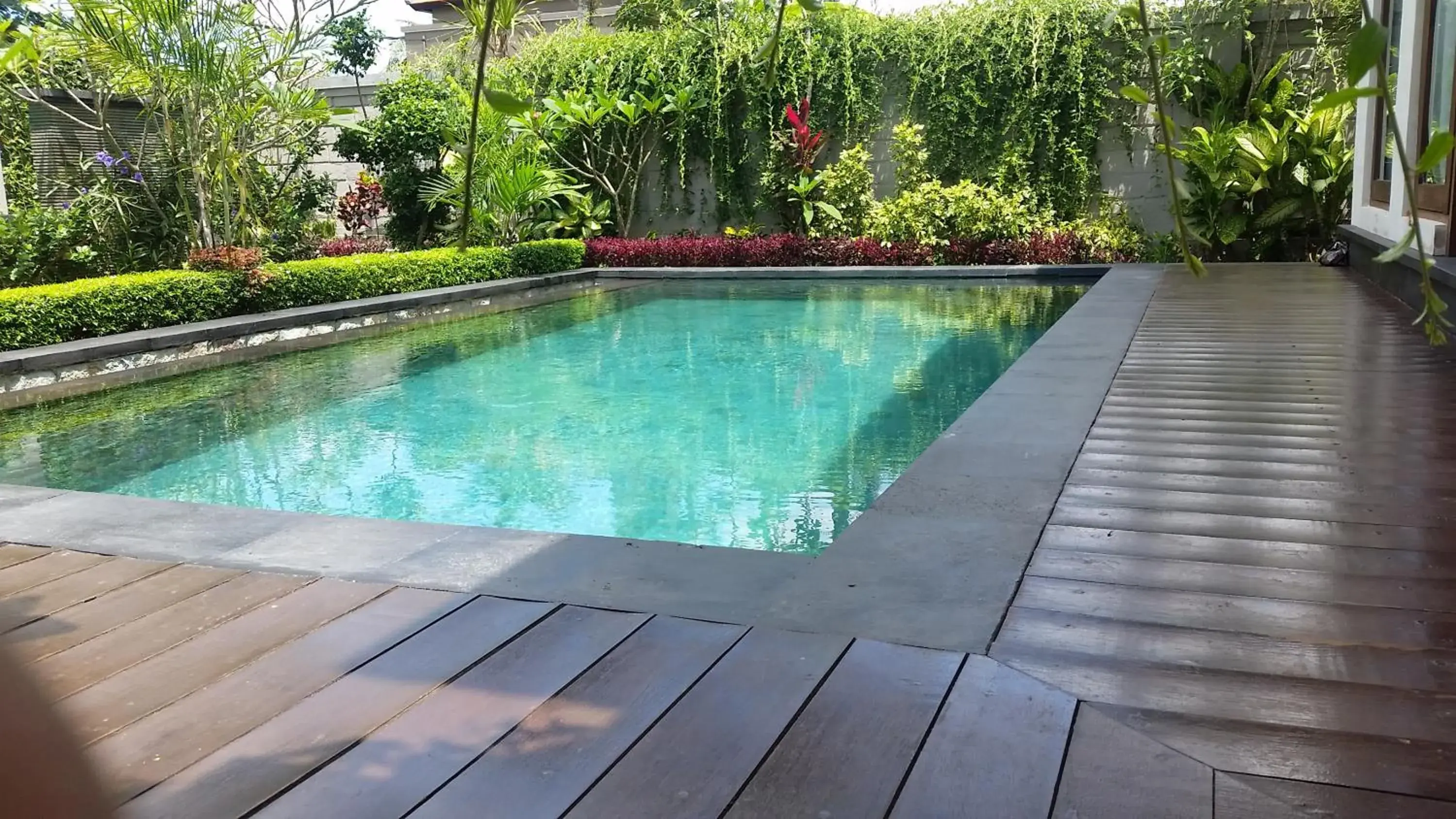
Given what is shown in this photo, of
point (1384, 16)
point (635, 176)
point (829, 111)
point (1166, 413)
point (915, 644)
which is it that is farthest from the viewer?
point (635, 176)

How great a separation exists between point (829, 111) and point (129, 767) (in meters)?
12.8

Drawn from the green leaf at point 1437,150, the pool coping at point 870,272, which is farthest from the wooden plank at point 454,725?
the pool coping at point 870,272

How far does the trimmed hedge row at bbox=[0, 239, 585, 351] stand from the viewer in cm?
752

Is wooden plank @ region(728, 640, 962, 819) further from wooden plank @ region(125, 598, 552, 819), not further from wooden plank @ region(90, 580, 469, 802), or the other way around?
wooden plank @ region(90, 580, 469, 802)

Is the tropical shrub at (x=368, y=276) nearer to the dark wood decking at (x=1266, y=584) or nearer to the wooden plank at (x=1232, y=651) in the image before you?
the dark wood decking at (x=1266, y=584)

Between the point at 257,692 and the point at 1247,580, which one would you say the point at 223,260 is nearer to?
the point at 257,692

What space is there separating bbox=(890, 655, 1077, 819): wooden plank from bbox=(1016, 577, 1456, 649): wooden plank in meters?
0.38

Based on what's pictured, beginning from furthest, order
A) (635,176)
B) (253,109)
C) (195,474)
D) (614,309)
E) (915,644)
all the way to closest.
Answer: (635,176) → (614,309) → (253,109) → (195,474) → (915,644)

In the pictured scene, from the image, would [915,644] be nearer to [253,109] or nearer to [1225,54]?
[253,109]

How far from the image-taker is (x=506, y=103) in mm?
583

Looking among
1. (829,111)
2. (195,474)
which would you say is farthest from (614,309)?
(195,474)

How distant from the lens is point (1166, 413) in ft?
13.2

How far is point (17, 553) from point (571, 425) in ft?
10.6

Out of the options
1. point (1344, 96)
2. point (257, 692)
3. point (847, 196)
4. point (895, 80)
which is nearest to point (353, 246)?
point (847, 196)
